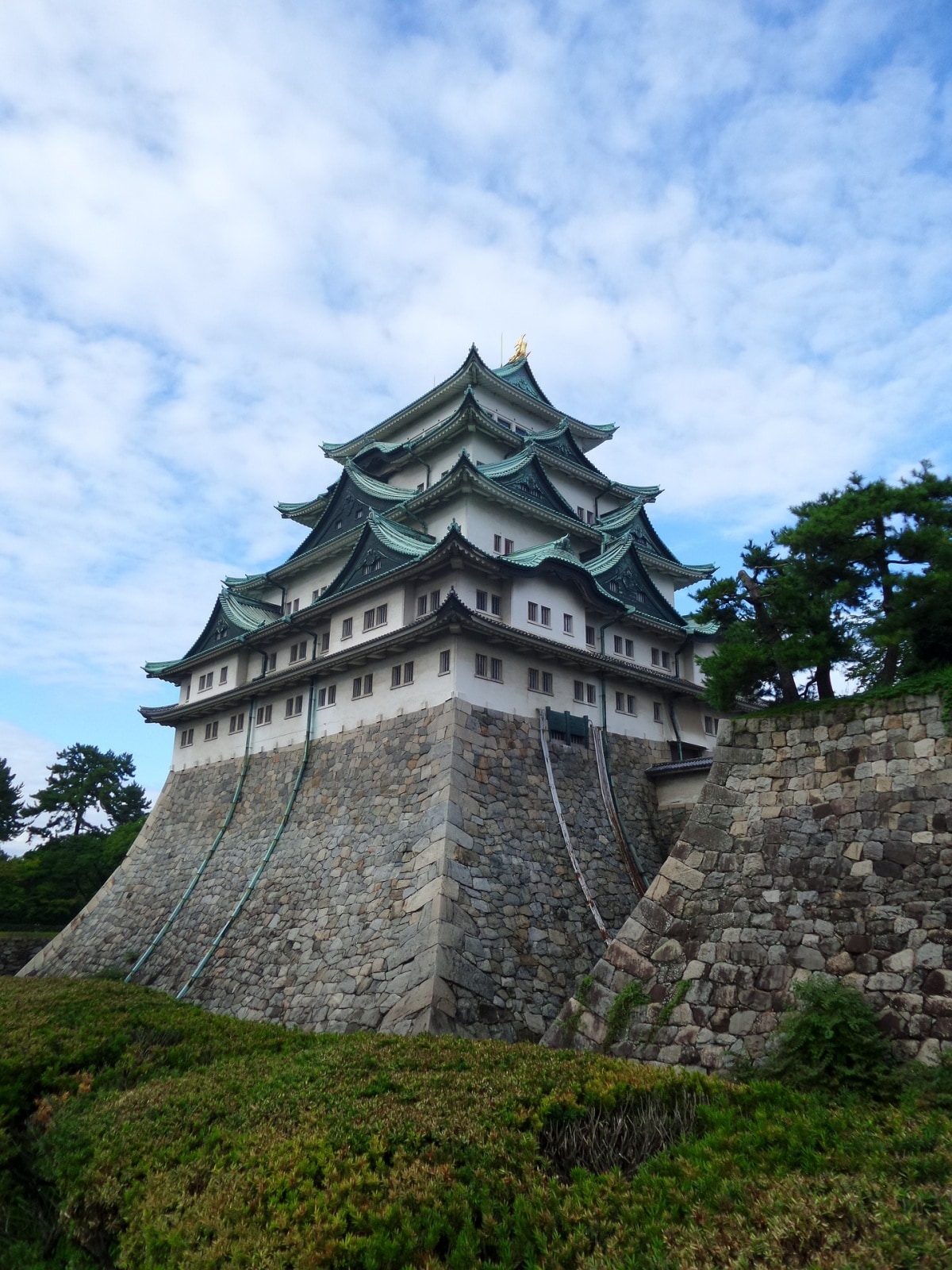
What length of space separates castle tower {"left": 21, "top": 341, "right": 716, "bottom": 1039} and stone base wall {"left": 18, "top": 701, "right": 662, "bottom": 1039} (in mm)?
66

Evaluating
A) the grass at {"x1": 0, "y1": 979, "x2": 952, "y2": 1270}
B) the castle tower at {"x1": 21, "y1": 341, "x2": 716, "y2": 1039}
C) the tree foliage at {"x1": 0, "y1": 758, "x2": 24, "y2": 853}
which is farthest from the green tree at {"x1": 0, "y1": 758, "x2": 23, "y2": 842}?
the grass at {"x1": 0, "y1": 979, "x2": 952, "y2": 1270}

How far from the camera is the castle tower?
1791cm

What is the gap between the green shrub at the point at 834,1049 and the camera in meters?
9.21

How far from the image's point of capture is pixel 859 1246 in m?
5.18

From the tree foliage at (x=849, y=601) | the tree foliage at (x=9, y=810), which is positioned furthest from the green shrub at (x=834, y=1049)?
the tree foliage at (x=9, y=810)

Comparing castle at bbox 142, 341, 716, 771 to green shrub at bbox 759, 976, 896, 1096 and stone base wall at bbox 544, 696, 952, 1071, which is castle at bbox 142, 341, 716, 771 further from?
green shrub at bbox 759, 976, 896, 1096

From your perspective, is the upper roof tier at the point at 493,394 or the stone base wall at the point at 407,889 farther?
the upper roof tier at the point at 493,394

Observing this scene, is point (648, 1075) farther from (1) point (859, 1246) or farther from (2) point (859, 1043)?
(1) point (859, 1246)

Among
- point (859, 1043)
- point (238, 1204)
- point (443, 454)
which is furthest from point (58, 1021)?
point (443, 454)

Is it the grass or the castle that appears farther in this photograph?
the castle

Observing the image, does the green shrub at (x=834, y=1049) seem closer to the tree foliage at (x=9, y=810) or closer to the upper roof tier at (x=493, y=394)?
the upper roof tier at (x=493, y=394)

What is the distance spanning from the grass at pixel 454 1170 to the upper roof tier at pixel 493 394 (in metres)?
26.0

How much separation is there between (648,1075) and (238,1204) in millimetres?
4476

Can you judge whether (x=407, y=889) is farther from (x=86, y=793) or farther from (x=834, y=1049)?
(x=86, y=793)
